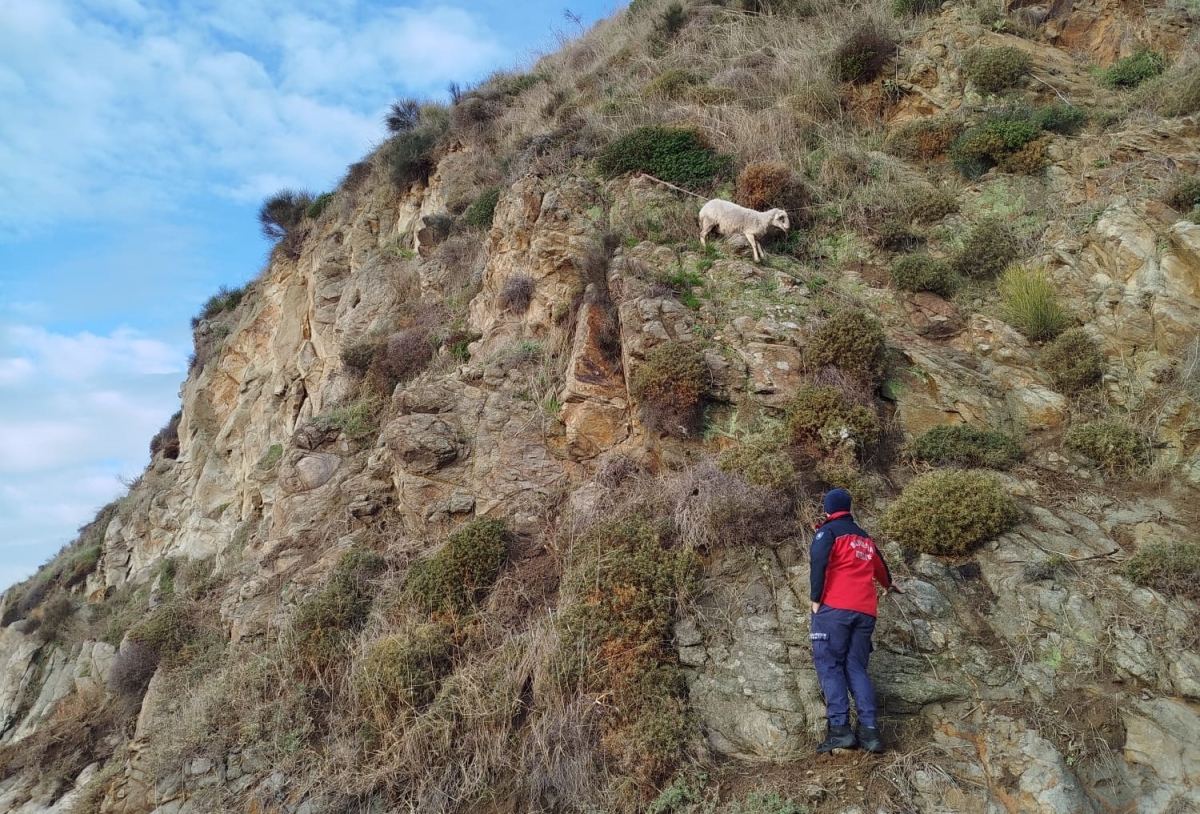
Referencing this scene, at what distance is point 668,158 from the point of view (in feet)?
41.8

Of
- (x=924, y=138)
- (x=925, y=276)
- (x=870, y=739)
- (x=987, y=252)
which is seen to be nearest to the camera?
(x=870, y=739)

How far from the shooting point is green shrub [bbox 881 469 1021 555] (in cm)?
648

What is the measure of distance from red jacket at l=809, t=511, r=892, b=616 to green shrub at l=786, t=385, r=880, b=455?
2.28 metres

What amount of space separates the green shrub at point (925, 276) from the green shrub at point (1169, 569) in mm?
4656

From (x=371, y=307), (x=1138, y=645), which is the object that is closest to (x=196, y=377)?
(x=371, y=307)

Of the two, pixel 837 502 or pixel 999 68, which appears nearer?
pixel 837 502

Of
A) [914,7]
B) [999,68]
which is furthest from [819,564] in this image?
[914,7]

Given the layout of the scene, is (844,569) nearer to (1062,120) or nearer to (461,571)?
(461,571)

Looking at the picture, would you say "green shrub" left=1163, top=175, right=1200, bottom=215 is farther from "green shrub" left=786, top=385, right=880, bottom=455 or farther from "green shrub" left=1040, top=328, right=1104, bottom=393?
"green shrub" left=786, top=385, right=880, bottom=455

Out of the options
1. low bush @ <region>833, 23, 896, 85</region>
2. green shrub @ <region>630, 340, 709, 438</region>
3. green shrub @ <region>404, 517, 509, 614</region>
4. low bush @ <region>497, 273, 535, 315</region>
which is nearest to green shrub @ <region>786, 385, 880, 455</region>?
green shrub @ <region>630, 340, 709, 438</region>

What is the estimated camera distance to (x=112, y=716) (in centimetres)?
1075

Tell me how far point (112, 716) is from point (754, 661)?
10.4 m

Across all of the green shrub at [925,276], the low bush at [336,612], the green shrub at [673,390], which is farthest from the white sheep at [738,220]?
the low bush at [336,612]

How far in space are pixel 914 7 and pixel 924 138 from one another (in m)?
4.74
